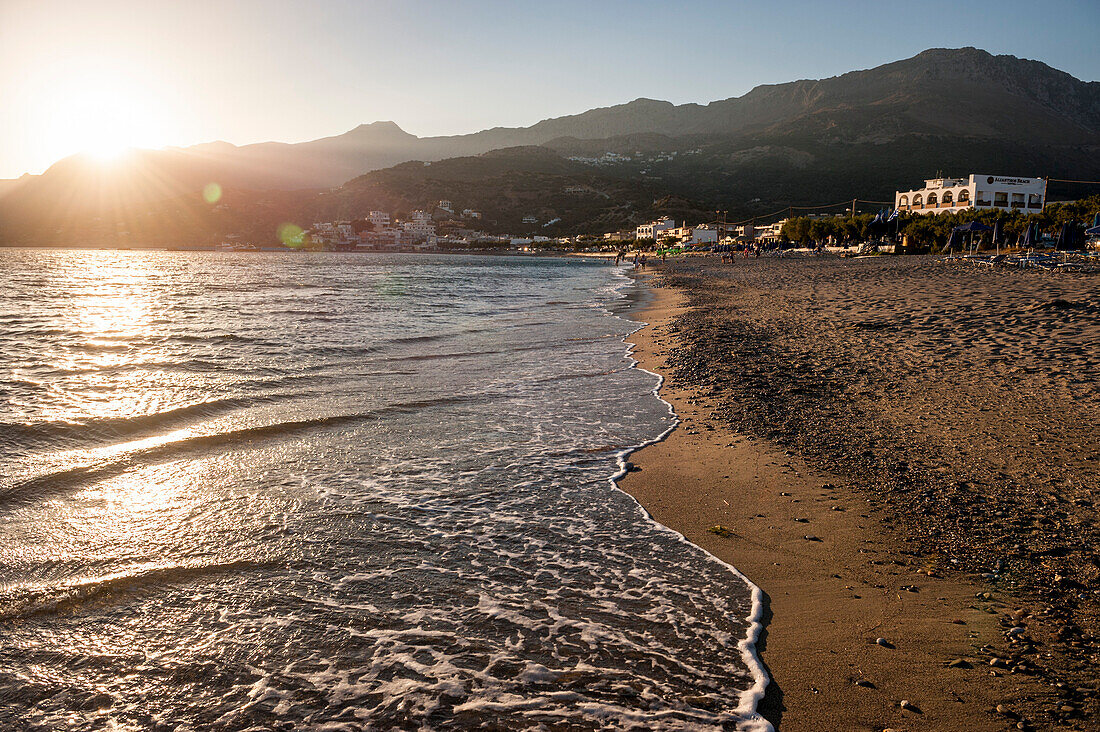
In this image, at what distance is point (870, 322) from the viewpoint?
15.7 m

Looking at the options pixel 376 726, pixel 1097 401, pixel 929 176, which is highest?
pixel 929 176

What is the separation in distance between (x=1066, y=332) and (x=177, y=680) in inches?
631

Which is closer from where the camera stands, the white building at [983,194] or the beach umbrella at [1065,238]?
the beach umbrella at [1065,238]

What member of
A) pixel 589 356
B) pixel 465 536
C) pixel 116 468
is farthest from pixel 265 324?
pixel 465 536

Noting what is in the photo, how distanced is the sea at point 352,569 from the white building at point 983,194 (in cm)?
9960

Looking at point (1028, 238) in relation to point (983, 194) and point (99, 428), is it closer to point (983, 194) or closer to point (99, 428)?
point (983, 194)

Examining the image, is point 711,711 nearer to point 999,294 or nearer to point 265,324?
point 999,294

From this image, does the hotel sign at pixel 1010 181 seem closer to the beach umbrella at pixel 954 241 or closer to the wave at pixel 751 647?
the beach umbrella at pixel 954 241

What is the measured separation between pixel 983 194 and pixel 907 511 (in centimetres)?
10485

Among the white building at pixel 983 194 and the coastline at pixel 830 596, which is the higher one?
the white building at pixel 983 194

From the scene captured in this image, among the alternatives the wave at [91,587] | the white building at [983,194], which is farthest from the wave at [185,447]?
the white building at [983,194]

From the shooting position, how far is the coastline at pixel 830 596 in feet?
10.9

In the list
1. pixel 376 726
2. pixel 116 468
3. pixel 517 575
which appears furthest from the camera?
pixel 116 468

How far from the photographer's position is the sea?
3553mm
